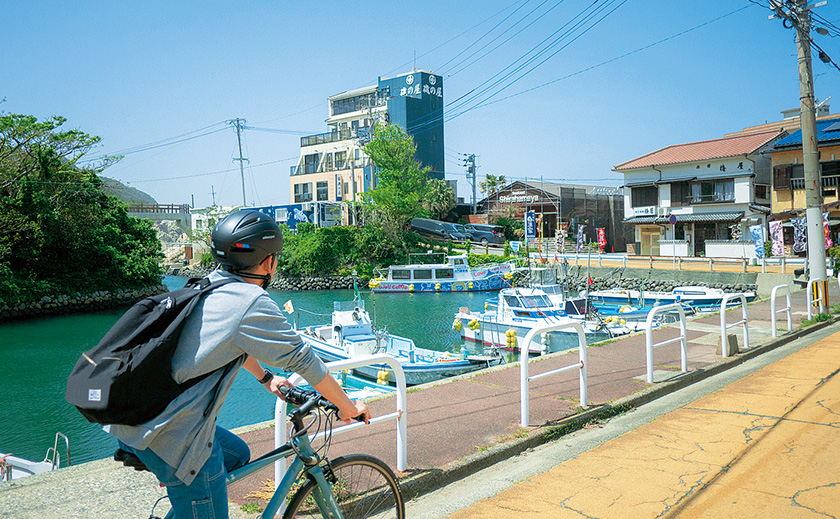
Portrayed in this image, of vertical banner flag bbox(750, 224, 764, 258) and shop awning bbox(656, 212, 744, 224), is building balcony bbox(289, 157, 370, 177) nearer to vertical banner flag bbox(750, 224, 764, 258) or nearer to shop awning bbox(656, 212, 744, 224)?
shop awning bbox(656, 212, 744, 224)

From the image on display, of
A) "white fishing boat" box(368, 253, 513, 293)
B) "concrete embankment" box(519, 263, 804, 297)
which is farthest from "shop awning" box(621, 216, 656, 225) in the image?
"white fishing boat" box(368, 253, 513, 293)

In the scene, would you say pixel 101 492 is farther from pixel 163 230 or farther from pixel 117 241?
pixel 163 230

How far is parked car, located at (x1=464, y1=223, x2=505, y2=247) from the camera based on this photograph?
50.1 metres

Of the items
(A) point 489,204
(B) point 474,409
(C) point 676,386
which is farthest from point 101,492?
(A) point 489,204

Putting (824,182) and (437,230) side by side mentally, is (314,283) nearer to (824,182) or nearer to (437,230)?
(437,230)

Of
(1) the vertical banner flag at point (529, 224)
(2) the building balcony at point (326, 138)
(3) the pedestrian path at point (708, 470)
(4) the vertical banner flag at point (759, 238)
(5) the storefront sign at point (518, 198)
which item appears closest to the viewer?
(3) the pedestrian path at point (708, 470)

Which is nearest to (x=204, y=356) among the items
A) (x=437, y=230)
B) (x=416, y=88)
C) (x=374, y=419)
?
(x=374, y=419)

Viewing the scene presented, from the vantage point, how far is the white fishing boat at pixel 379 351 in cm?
1473

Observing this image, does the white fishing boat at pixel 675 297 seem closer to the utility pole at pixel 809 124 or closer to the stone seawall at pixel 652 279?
the stone seawall at pixel 652 279

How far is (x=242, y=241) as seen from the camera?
7.73ft

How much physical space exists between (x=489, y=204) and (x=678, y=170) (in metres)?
21.5

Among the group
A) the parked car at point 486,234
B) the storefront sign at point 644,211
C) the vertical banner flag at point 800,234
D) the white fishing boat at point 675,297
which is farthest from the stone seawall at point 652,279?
the parked car at point 486,234

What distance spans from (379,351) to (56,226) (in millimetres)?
26507

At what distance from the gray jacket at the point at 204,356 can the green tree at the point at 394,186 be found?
155 feet
